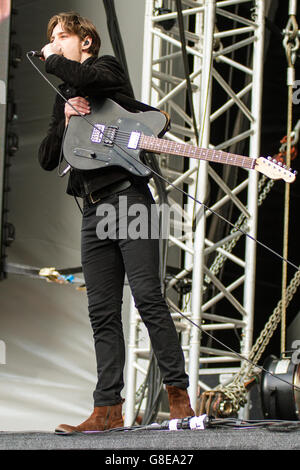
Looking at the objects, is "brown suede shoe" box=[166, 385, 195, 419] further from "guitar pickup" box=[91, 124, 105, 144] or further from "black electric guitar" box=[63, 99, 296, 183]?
"guitar pickup" box=[91, 124, 105, 144]

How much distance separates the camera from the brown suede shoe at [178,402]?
8.36ft

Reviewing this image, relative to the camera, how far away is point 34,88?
16.4ft

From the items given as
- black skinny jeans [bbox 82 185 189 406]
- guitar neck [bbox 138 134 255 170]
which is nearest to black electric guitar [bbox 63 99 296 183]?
guitar neck [bbox 138 134 255 170]

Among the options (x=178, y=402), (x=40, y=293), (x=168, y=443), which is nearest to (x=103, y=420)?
(x=178, y=402)

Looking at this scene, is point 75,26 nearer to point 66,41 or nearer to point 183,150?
point 66,41

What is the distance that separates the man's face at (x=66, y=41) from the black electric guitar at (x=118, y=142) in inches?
7.5

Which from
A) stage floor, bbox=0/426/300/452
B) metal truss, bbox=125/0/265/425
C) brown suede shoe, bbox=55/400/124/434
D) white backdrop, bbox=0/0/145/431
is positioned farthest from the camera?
white backdrop, bbox=0/0/145/431

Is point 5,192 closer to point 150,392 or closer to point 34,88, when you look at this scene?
point 34,88

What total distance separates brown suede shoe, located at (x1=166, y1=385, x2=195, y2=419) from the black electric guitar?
0.72 metres

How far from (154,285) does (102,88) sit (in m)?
0.71

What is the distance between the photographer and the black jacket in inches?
103

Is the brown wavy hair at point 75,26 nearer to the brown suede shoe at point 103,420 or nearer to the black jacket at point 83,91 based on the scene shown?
the black jacket at point 83,91

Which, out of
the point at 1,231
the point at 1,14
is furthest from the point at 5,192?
the point at 1,14

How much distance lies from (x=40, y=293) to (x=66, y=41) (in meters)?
2.42
